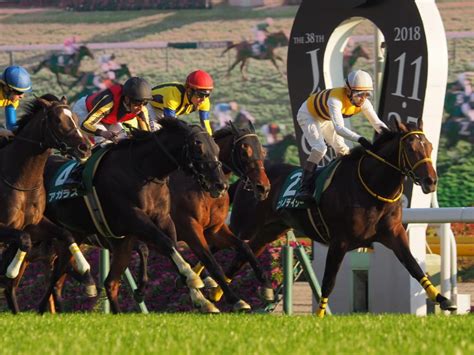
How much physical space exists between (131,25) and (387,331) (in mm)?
23291

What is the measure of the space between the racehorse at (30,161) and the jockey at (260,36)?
19.1 meters

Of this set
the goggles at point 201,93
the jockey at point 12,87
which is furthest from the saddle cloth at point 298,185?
the jockey at point 12,87

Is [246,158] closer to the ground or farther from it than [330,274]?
Answer: farther from it

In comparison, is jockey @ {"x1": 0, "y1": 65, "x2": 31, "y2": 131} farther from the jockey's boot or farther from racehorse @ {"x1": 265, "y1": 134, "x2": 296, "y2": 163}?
racehorse @ {"x1": 265, "y1": 134, "x2": 296, "y2": 163}

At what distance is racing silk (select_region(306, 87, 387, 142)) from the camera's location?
980cm

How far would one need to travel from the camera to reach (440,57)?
35.7ft

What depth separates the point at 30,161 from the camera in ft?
30.9

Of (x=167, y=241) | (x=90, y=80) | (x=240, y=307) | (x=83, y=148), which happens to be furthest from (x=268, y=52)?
(x=167, y=241)

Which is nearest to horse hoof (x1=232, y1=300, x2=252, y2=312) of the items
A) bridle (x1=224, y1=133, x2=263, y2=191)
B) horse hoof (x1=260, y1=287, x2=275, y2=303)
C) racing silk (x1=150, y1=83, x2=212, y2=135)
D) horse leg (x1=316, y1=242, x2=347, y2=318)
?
horse leg (x1=316, y1=242, x2=347, y2=318)

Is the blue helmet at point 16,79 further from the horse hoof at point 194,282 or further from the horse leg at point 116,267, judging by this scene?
the horse hoof at point 194,282

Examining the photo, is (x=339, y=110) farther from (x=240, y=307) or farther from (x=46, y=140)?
(x=46, y=140)

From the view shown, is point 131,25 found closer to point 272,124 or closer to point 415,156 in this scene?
point 272,124

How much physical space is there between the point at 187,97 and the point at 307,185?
1.22 m

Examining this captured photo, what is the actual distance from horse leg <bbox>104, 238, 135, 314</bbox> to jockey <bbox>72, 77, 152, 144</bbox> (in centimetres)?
84
